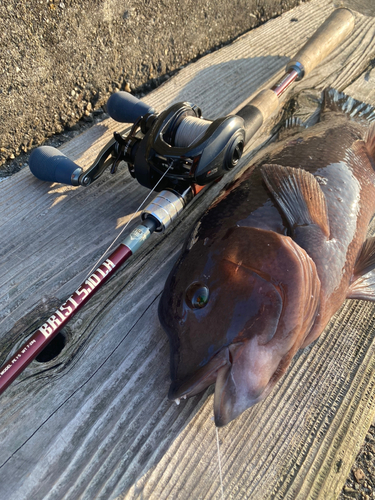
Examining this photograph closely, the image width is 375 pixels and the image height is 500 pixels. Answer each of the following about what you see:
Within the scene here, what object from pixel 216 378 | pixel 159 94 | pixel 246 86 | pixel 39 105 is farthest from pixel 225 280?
pixel 246 86

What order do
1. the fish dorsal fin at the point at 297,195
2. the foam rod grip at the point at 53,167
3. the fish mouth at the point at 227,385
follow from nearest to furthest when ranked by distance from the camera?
the fish mouth at the point at 227,385
the fish dorsal fin at the point at 297,195
the foam rod grip at the point at 53,167

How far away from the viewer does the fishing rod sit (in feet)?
5.19

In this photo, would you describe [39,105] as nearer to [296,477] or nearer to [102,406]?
[102,406]

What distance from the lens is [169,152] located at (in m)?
1.78

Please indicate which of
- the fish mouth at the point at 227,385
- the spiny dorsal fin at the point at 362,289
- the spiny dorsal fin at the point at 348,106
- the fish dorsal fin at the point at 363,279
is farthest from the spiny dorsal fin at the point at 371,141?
the fish mouth at the point at 227,385

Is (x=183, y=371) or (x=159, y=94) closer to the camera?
(x=183, y=371)

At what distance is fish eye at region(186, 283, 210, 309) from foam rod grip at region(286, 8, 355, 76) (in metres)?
2.03

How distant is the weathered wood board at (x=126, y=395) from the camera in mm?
1430

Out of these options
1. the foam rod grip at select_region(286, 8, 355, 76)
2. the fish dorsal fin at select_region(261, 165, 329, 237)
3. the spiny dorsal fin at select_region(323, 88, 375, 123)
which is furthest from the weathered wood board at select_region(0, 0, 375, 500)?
the foam rod grip at select_region(286, 8, 355, 76)

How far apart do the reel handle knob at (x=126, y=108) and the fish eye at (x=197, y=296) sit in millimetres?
1174

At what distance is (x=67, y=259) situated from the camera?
199cm

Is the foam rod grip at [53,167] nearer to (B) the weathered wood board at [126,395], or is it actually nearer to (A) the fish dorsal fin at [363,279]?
(B) the weathered wood board at [126,395]

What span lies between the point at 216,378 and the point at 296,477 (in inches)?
20.6

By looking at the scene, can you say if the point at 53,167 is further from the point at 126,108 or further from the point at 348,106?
the point at 348,106
